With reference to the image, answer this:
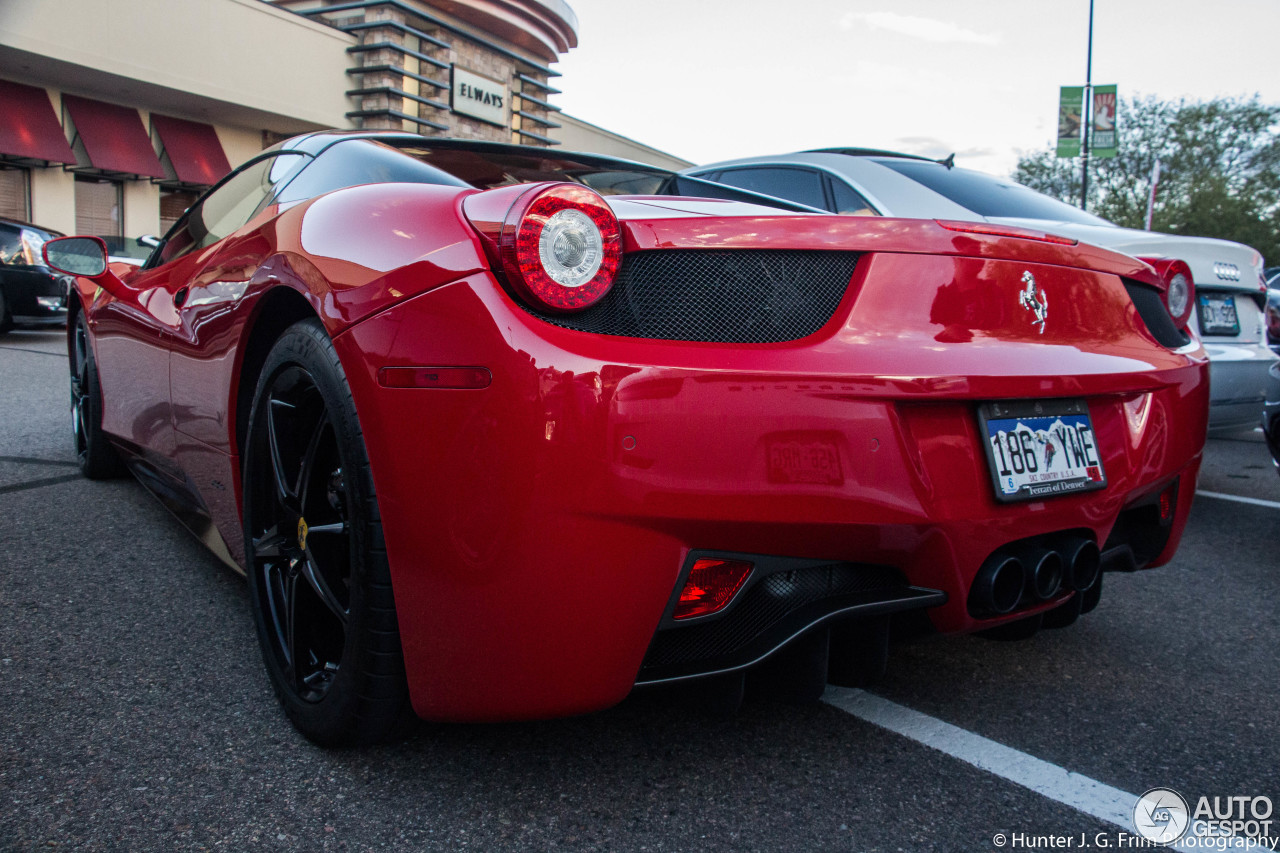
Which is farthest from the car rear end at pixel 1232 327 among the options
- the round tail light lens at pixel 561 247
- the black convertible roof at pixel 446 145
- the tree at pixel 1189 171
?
the tree at pixel 1189 171

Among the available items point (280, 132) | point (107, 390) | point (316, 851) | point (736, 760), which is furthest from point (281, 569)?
point (280, 132)

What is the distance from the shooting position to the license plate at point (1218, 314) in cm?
446

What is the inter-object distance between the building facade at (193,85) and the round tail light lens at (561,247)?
16462mm

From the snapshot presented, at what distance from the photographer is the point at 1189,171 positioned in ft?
127

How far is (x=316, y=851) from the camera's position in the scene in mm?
1534

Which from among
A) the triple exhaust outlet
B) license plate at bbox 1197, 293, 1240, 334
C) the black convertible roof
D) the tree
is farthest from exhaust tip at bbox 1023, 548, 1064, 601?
the tree

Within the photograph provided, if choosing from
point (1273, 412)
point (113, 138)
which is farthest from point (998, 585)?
point (113, 138)

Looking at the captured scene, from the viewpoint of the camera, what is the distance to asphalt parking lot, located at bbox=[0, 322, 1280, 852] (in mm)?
1618

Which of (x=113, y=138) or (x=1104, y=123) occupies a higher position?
(x=1104, y=123)

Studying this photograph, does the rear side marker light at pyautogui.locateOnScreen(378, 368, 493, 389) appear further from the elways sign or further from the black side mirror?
the elways sign

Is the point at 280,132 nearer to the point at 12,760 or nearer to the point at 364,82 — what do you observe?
the point at 364,82

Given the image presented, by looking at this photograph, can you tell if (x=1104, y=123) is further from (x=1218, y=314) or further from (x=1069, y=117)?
(x=1218, y=314)

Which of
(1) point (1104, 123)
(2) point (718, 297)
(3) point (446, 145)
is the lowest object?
(2) point (718, 297)

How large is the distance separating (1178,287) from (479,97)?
96.2ft
